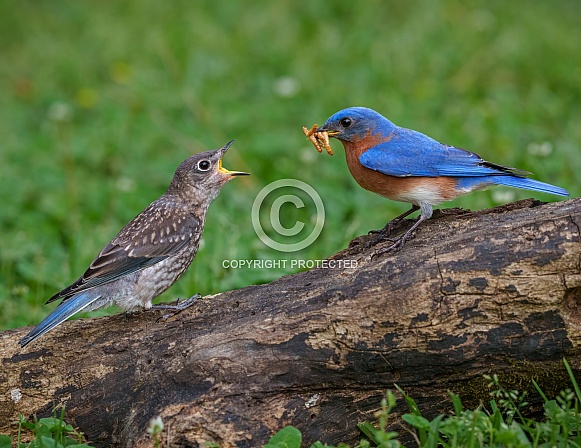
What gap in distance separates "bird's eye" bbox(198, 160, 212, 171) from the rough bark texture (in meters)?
1.52

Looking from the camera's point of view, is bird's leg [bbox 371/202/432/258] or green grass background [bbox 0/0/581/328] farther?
green grass background [bbox 0/0/581/328]

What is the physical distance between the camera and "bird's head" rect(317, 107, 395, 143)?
534cm

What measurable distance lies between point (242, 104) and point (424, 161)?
5.04 meters

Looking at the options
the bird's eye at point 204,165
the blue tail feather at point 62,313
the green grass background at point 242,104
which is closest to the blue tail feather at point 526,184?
the green grass background at point 242,104

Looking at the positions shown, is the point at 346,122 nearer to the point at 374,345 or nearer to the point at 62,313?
the point at 374,345

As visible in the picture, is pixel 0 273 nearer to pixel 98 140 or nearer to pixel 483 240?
pixel 98 140

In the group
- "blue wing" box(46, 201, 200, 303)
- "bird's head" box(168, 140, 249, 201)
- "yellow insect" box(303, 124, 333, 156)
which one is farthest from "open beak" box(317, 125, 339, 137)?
"blue wing" box(46, 201, 200, 303)

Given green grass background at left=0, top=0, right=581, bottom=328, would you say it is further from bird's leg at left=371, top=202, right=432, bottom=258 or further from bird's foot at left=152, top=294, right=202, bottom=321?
bird's leg at left=371, top=202, right=432, bottom=258

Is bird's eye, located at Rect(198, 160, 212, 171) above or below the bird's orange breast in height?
above

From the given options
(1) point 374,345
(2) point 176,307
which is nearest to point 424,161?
(1) point 374,345

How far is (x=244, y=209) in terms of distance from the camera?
809 cm

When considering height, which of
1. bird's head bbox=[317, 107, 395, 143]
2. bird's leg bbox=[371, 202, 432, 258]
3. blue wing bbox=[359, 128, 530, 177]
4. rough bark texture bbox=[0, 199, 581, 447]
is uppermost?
bird's head bbox=[317, 107, 395, 143]

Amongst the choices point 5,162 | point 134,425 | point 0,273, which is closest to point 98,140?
point 5,162

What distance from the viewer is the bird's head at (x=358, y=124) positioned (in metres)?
5.34
